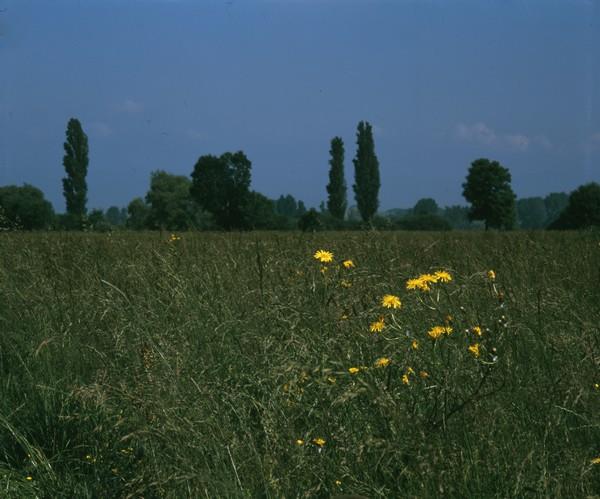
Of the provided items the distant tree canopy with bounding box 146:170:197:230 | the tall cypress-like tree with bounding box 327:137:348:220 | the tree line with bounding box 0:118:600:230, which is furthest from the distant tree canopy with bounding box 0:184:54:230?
the tall cypress-like tree with bounding box 327:137:348:220

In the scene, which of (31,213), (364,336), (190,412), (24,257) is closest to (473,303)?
(364,336)

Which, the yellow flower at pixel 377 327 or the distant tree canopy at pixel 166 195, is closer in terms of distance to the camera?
the yellow flower at pixel 377 327

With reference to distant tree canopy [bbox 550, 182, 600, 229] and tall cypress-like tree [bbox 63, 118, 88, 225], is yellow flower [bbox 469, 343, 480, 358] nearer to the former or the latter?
distant tree canopy [bbox 550, 182, 600, 229]

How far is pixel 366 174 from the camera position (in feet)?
196

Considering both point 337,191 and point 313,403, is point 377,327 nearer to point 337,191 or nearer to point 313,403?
point 313,403

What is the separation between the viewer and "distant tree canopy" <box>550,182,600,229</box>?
4988 cm

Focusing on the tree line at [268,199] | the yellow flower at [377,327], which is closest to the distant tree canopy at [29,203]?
the tree line at [268,199]

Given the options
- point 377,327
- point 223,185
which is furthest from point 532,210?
point 377,327

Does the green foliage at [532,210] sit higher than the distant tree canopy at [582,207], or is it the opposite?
the green foliage at [532,210]

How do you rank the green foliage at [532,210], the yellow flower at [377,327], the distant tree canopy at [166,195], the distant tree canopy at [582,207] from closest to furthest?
the yellow flower at [377,327] → the distant tree canopy at [582,207] → the distant tree canopy at [166,195] → the green foliage at [532,210]

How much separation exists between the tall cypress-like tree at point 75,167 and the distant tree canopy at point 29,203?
2207 mm

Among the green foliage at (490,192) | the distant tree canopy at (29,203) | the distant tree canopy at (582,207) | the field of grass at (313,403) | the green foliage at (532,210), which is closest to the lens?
the field of grass at (313,403)

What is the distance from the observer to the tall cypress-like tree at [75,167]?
182 ft

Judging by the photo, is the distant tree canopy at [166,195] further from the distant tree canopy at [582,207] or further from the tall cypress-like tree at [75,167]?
the distant tree canopy at [582,207]
